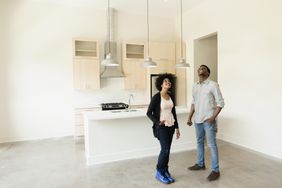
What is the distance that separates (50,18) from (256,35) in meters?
4.89

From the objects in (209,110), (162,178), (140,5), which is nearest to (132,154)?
(162,178)

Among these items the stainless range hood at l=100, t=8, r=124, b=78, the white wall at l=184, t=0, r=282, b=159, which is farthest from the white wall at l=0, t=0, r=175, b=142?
the white wall at l=184, t=0, r=282, b=159

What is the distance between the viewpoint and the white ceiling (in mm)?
5297

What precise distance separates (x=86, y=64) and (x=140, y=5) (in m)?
2.19

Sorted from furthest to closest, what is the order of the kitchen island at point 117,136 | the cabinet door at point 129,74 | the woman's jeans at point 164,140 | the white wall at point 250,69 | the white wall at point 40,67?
1. the cabinet door at point 129,74
2. the white wall at point 40,67
3. the white wall at point 250,69
4. the kitchen island at point 117,136
5. the woman's jeans at point 164,140

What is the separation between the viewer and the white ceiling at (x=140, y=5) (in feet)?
17.4

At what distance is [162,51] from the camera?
600cm

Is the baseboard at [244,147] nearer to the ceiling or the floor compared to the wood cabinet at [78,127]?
nearer to the floor

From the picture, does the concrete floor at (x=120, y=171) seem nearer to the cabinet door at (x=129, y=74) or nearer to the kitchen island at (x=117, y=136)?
the kitchen island at (x=117, y=136)

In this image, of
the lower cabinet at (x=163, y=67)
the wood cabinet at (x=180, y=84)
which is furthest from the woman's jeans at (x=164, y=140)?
the wood cabinet at (x=180, y=84)

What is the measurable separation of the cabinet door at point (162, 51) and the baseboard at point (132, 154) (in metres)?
2.76

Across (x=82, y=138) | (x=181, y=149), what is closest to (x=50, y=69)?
(x=82, y=138)

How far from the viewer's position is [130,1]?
5297mm

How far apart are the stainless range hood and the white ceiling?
270mm
